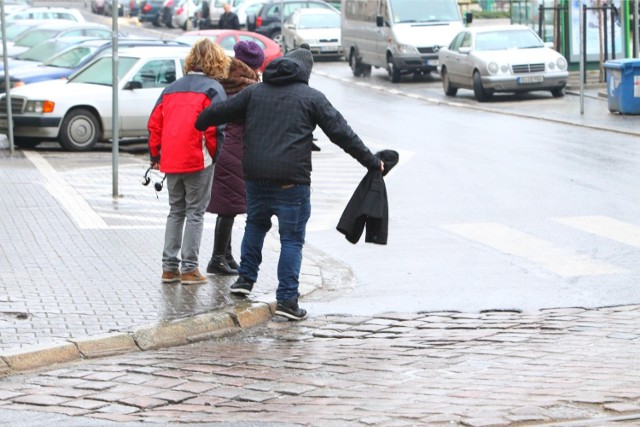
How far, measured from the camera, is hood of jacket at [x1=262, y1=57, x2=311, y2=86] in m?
9.00

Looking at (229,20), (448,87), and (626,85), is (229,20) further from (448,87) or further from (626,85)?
(626,85)

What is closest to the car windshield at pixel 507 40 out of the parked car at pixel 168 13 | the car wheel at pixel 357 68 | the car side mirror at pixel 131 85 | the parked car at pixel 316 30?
the car wheel at pixel 357 68

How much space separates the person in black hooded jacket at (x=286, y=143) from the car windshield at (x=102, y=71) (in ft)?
40.0

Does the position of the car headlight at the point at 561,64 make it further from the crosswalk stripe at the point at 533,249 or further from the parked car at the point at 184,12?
the parked car at the point at 184,12

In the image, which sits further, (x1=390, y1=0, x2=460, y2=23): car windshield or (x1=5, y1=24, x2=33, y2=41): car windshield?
(x1=5, y1=24, x2=33, y2=41): car windshield

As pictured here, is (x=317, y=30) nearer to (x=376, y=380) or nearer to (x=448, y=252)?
(x=448, y=252)

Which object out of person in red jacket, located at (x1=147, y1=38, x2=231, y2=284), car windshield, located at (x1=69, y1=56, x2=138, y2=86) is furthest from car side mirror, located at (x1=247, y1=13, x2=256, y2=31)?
person in red jacket, located at (x1=147, y1=38, x2=231, y2=284)

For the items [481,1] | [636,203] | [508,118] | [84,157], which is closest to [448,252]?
[636,203]

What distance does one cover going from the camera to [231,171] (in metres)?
10.2

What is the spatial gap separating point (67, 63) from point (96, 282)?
54.6 ft

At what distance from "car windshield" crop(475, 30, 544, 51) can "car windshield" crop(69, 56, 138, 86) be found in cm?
1042

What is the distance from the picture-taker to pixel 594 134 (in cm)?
2181

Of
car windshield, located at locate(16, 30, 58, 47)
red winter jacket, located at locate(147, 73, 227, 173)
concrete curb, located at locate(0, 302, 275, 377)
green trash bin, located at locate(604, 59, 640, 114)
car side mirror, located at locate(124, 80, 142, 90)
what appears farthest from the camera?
car windshield, located at locate(16, 30, 58, 47)

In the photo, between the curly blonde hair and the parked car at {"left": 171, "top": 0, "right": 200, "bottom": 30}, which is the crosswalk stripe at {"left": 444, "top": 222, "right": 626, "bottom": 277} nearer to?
the curly blonde hair
